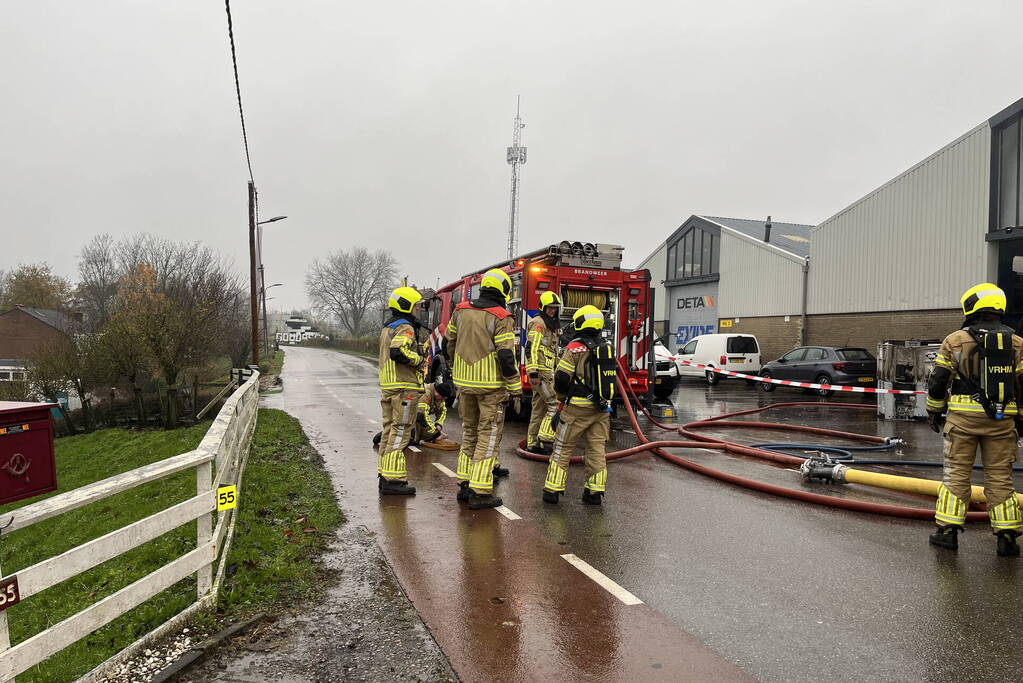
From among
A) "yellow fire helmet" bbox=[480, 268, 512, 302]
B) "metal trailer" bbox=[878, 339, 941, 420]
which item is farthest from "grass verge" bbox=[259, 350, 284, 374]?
"yellow fire helmet" bbox=[480, 268, 512, 302]

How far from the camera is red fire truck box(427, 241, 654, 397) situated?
10797 millimetres

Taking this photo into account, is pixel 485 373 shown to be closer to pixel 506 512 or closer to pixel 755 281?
pixel 506 512

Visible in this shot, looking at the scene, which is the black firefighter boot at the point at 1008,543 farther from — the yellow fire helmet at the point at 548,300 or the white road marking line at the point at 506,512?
the yellow fire helmet at the point at 548,300

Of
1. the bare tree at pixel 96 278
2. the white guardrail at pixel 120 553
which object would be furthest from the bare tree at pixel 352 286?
the white guardrail at pixel 120 553

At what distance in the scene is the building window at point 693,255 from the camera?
91.8 ft

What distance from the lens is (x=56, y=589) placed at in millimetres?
5672

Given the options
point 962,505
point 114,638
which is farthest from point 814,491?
point 114,638

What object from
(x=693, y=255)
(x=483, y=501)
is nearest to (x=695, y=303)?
(x=693, y=255)

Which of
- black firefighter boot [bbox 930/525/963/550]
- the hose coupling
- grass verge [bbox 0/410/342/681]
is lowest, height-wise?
grass verge [bbox 0/410/342/681]

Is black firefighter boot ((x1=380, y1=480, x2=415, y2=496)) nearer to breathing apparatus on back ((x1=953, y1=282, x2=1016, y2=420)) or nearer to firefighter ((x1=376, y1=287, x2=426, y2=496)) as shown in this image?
firefighter ((x1=376, y1=287, x2=426, y2=496))

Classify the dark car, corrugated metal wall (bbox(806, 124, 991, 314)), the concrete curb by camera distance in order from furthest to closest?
corrugated metal wall (bbox(806, 124, 991, 314))
the dark car
the concrete curb

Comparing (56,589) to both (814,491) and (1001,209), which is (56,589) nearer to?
(814,491)

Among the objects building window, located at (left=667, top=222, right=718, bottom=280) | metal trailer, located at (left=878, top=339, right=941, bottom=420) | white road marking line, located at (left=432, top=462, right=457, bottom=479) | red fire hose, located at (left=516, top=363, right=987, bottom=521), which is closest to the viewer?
red fire hose, located at (left=516, top=363, right=987, bottom=521)

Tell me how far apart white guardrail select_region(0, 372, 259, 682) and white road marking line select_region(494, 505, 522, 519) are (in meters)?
2.32
